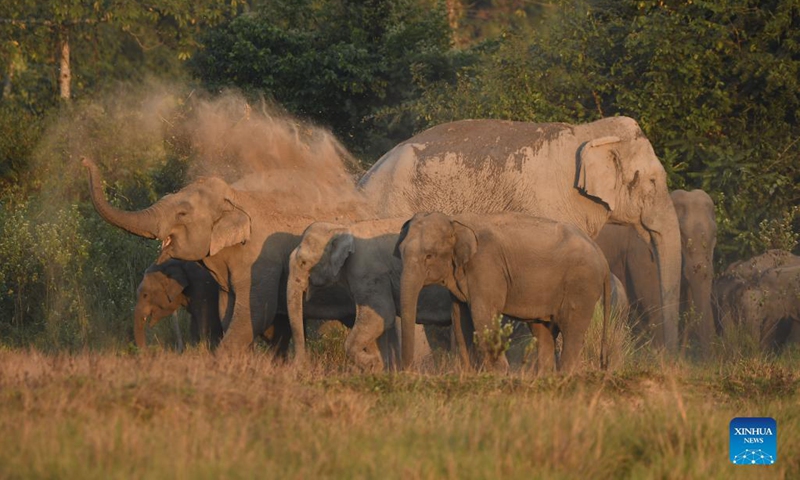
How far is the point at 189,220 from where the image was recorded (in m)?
12.9

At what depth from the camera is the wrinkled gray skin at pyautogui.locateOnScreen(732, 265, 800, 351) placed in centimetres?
1480

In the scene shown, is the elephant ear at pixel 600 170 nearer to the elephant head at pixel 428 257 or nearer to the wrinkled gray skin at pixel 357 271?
the wrinkled gray skin at pixel 357 271

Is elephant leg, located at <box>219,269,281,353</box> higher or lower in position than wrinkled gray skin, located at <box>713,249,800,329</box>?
higher

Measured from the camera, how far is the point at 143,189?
1892 cm

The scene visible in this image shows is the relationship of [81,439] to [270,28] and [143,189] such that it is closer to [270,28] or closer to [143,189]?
[143,189]

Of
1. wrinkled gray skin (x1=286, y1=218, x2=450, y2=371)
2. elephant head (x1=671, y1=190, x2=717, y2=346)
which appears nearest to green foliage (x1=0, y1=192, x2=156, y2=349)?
wrinkled gray skin (x1=286, y1=218, x2=450, y2=371)

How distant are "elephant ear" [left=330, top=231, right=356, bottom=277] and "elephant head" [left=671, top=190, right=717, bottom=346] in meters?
4.71

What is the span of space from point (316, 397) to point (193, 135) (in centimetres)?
813

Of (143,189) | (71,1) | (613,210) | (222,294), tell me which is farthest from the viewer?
(71,1)

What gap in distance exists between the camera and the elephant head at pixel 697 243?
1553cm

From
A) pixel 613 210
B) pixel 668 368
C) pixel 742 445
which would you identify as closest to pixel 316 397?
pixel 742 445

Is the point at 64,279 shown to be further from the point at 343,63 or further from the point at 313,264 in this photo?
the point at 343,63

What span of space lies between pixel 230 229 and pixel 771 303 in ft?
19.2

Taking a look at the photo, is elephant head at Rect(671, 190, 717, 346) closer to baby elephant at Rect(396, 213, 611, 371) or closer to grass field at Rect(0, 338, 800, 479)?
baby elephant at Rect(396, 213, 611, 371)
